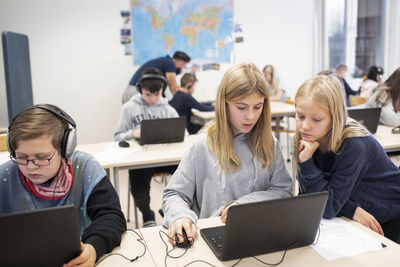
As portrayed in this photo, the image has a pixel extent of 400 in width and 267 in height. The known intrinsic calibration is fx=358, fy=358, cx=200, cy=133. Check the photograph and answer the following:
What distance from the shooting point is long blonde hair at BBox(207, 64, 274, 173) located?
1360mm

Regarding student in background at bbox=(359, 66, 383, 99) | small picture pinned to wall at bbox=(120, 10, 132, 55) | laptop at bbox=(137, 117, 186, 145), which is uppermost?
small picture pinned to wall at bbox=(120, 10, 132, 55)

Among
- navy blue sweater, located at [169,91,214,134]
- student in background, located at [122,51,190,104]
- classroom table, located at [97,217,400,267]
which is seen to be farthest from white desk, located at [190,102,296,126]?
classroom table, located at [97,217,400,267]

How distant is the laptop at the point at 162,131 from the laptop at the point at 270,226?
156cm

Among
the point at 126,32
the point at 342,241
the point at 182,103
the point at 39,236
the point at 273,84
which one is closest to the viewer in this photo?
the point at 39,236

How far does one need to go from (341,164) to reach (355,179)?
76 mm

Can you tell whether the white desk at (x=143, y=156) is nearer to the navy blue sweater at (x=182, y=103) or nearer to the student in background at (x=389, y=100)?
the navy blue sweater at (x=182, y=103)

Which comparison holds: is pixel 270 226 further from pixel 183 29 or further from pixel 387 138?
pixel 183 29

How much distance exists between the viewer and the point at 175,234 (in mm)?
1156

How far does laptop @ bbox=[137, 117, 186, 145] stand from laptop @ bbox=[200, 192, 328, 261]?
1557 mm

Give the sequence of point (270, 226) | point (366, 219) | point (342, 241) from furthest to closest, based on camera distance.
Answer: point (366, 219) < point (342, 241) < point (270, 226)

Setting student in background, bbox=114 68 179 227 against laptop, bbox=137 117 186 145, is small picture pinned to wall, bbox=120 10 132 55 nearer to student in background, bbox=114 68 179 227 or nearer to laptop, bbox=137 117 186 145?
student in background, bbox=114 68 179 227

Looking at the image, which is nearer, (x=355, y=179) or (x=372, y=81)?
(x=355, y=179)

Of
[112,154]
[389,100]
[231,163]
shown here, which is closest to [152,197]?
[112,154]

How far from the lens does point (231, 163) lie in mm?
1457
